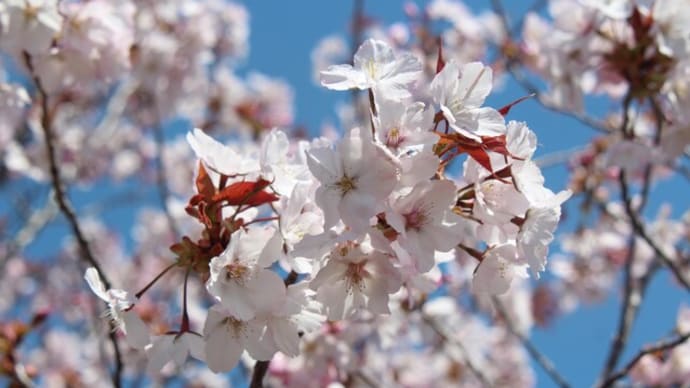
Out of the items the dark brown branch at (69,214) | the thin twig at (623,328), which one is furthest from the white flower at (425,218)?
the thin twig at (623,328)

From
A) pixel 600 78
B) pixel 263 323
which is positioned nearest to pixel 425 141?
pixel 263 323

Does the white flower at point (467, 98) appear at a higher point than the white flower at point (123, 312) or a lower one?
higher

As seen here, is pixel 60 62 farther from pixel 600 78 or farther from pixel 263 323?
pixel 600 78

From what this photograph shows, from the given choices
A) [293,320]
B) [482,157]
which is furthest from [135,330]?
[482,157]

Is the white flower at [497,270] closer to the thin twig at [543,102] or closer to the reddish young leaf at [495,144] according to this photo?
the reddish young leaf at [495,144]

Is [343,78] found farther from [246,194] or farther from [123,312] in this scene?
[123,312]

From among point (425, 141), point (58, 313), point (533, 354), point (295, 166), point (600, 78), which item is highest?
point (425, 141)
